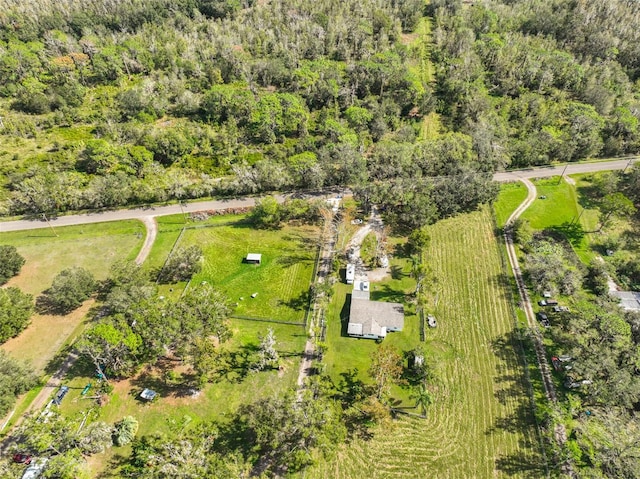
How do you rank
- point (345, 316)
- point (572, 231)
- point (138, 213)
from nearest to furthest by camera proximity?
point (345, 316) → point (572, 231) → point (138, 213)

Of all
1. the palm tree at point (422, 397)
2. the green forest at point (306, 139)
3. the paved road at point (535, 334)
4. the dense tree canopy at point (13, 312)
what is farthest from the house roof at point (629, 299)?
the dense tree canopy at point (13, 312)

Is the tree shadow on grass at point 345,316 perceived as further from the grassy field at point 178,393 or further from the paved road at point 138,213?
the paved road at point 138,213

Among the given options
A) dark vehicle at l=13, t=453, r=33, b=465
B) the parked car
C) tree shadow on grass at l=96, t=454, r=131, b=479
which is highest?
dark vehicle at l=13, t=453, r=33, b=465

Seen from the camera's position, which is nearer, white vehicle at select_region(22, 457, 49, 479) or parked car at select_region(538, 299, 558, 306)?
white vehicle at select_region(22, 457, 49, 479)

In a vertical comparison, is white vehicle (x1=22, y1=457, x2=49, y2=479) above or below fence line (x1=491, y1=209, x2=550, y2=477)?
above

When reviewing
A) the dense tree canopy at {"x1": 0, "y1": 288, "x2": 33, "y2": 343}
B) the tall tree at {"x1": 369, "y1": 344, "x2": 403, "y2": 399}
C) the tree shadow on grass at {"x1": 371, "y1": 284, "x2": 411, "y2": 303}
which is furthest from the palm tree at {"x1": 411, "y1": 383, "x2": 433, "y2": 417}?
the dense tree canopy at {"x1": 0, "y1": 288, "x2": 33, "y2": 343}

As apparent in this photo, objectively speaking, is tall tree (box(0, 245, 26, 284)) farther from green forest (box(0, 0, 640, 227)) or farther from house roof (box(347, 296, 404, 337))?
house roof (box(347, 296, 404, 337))

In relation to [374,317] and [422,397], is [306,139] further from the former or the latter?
[422,397]

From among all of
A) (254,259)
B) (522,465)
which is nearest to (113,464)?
(254,259)
